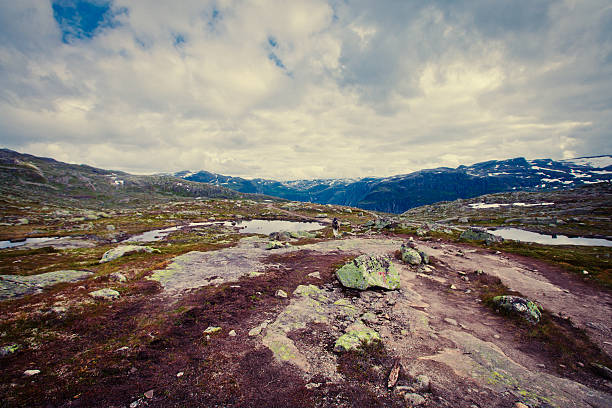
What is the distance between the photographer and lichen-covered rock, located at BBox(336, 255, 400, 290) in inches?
842

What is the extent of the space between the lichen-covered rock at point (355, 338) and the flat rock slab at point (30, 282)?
26.3 meters

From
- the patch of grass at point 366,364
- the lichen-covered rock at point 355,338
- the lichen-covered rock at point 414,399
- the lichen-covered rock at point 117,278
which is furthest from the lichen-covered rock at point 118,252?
the lichen-covered rock at point 414,399

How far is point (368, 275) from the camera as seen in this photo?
2195 cm

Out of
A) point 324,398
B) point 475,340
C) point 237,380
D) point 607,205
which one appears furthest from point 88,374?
point 607,205


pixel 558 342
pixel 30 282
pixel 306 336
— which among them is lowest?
pixel 558 342

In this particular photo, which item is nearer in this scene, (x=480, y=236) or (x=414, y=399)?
(x=414, y=399)

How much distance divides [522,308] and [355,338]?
47.5 ft

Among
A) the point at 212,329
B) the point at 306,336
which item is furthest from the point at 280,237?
the point at 306,336

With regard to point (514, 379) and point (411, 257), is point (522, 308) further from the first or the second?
point (411, 257)

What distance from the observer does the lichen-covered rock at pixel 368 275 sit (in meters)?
21.4

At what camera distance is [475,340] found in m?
14.3

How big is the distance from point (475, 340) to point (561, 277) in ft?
81.2

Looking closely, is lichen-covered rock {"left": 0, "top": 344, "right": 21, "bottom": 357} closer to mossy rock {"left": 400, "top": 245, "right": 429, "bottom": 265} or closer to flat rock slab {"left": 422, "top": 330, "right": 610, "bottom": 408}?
flat rock slab {"left": 422, "top": 330, "right": 610, "bottom": 408}

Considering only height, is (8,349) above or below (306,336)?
above
